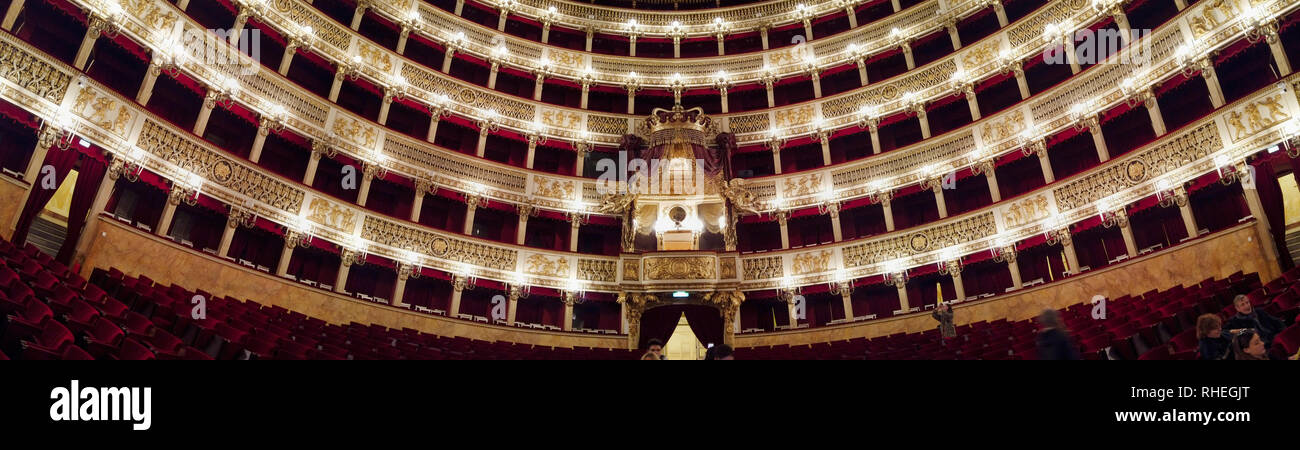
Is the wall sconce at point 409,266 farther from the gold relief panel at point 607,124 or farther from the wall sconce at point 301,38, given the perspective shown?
the gold relief panel at point 607,124

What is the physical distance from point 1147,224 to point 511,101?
16.2 meters

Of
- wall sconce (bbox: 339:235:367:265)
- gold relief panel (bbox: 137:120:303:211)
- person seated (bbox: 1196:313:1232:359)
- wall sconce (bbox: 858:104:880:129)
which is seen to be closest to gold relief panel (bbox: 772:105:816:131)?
wall sconce (bbox: 858:104:880:129)

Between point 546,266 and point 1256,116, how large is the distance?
579 inches

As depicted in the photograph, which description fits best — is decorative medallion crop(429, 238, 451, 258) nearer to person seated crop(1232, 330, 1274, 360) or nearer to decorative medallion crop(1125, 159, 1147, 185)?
person seated crop(1232, 330, 1274, 360)

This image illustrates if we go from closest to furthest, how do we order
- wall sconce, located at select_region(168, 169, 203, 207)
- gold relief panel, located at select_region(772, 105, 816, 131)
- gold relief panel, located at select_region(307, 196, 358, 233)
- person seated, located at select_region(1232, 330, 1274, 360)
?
person seated, located at select_region(1232, 330, 1274, 360) → wall sconce, located at select_region(168, 169, 203, 207) → gold relief panel, located at select_region(307, 196, 358, 233) → gold relief panel, located at select_region(772, 105, 816, 131)

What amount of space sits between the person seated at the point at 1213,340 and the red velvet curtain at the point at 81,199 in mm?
14063

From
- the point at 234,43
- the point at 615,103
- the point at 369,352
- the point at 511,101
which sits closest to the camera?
the point at 369,352

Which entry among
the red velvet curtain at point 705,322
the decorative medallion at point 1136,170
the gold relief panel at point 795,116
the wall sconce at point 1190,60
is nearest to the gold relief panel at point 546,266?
the red velvet curtain at point 705,322

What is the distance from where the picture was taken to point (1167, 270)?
11.4 m

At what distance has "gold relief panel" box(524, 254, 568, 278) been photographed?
1579cm

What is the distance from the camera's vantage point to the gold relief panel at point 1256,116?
34.1 ft

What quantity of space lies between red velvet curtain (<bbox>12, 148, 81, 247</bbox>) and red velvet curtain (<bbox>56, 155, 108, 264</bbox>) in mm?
213
